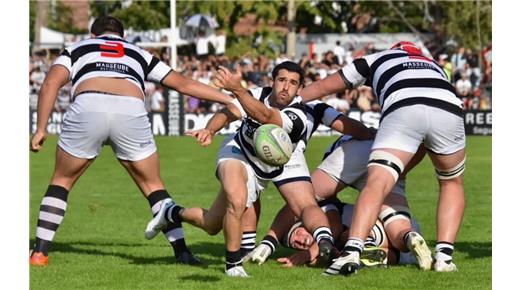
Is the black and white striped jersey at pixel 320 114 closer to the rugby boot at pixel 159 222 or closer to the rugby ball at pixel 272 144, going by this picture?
the rugby ball at pixel 272 144

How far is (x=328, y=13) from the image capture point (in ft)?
138

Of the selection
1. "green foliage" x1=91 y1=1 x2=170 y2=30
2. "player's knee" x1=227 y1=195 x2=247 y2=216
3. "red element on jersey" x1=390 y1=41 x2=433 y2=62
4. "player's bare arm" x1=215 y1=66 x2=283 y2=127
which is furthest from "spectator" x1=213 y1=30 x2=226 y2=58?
"player's knee" x1=227 y1=195 x2=247 y2=216

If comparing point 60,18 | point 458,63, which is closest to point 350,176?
point 458,63

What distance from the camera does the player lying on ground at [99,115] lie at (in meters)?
8.90

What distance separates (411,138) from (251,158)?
1.23m

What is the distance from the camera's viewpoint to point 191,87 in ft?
30.5

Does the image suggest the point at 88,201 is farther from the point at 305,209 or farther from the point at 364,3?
the point at 364,3

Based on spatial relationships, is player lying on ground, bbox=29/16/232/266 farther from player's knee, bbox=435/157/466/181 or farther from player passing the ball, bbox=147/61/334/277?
player's knee, bbox=435/157/466/181

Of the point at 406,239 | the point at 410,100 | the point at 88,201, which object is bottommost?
the point at 88,201

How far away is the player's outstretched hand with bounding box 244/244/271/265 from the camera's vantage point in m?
9.06

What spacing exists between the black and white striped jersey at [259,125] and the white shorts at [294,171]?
55mm

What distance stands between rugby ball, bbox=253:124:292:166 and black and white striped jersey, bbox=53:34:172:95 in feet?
5.10

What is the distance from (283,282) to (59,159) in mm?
2286

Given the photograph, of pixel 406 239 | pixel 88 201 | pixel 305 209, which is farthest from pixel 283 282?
pixel 88 201
